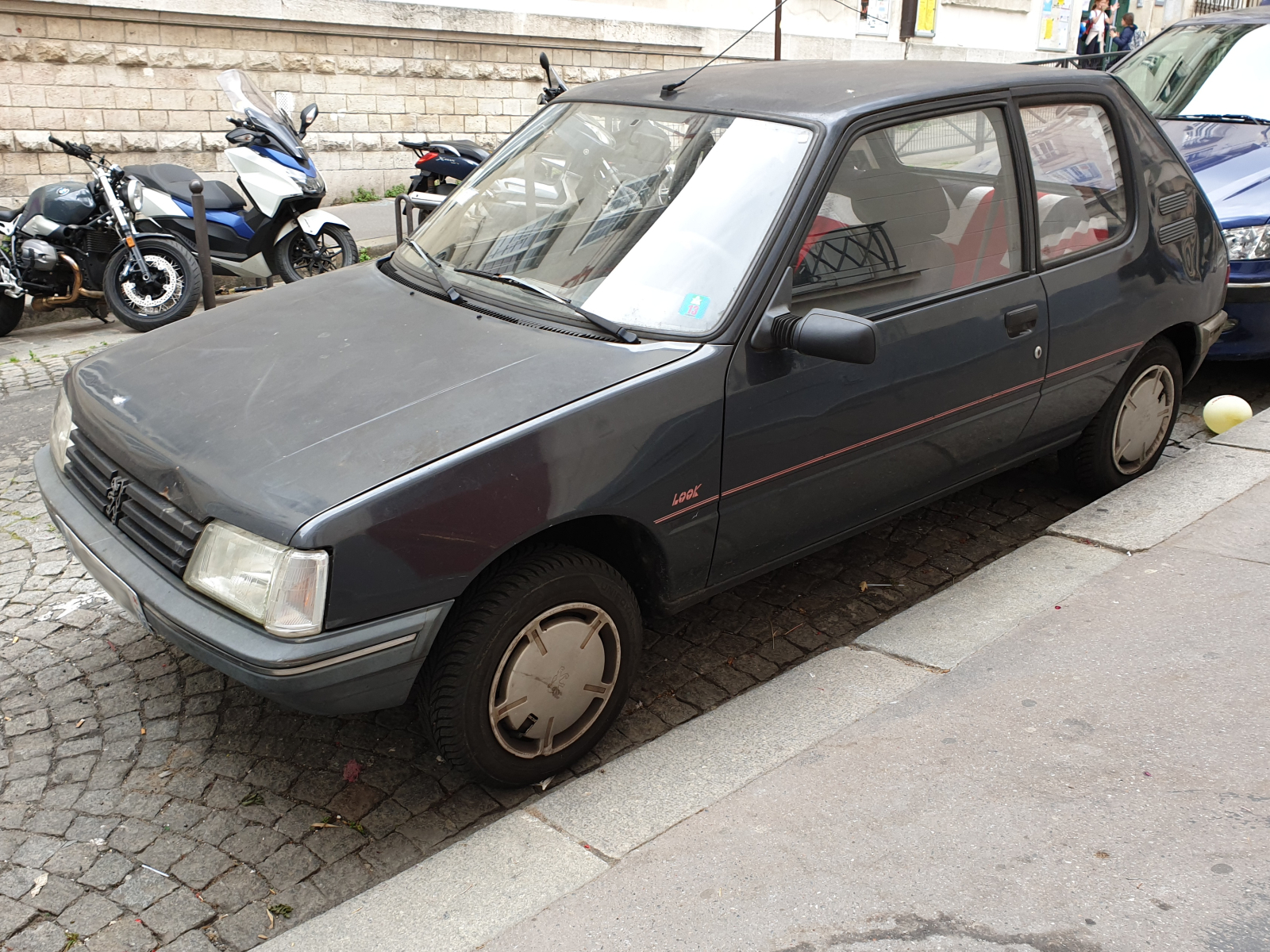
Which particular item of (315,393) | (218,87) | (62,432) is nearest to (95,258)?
(218,87)

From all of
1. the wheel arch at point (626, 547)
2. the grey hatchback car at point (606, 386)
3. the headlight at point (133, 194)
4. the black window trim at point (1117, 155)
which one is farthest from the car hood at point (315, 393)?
the headlight at point (133, 194)

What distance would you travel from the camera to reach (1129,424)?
4617 millimetres

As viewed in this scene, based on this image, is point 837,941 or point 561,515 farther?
point 561,515

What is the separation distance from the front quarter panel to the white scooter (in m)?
6.19

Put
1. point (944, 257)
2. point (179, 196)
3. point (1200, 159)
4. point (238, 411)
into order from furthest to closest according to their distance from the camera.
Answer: point (179, 196), point (1200, 159), point (944, 257), point (238, 411)

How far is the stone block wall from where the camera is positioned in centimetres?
1058

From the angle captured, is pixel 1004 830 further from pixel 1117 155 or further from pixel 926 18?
pixel 926 18

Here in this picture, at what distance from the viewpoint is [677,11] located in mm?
16781

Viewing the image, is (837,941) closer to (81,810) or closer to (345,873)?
(345,873)

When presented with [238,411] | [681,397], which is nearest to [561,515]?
[681,397]

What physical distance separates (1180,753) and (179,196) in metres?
7.62

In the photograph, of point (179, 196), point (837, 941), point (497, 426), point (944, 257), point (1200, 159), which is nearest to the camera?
point (837, 941)

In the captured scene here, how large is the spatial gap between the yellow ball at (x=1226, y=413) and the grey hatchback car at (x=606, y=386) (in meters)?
1.47

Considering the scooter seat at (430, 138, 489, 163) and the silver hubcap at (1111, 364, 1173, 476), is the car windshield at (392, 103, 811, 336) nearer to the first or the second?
the silver hubcap at (1111, 364, 1173, 476)
